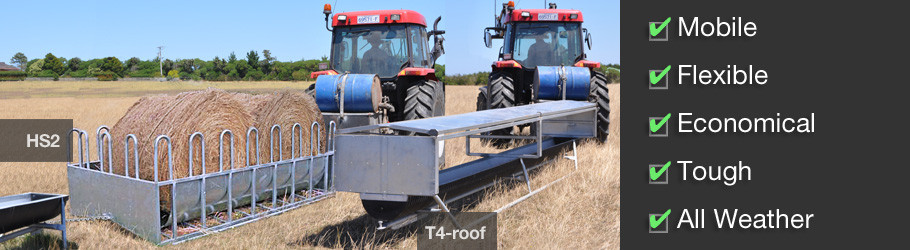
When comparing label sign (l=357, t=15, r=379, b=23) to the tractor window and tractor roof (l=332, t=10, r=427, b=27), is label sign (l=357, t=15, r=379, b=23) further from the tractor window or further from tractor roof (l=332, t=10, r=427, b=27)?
the tractor window

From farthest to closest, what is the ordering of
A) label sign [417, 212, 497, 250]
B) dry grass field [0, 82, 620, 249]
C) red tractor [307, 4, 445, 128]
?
red tractor [307, 4, 445, 128] → dry grass field [0, 82, 620, 249] → label sign [417, 212, 497, 250]

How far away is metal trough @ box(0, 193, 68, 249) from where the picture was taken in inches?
148

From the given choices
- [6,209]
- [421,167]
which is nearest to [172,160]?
[6,209]

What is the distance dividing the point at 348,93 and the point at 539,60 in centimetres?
374

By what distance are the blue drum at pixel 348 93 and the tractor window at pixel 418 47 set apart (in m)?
1.31

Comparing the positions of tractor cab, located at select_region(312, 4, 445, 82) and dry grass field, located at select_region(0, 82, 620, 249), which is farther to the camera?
tractor cab, located at select_region(312, 4, 445, 82)

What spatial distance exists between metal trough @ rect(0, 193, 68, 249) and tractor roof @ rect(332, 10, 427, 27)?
4.76m

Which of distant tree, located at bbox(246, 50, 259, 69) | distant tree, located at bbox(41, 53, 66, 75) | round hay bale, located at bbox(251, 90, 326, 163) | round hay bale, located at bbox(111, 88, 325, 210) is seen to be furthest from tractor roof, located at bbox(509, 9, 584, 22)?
distant tree, located at bbox(41, 53, 66, 75)

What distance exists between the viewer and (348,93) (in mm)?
7246

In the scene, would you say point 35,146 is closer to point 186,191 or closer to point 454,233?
point 186,191

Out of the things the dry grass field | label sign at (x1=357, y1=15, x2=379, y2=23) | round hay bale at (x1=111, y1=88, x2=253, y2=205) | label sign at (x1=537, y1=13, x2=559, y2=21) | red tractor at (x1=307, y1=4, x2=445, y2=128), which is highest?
label sign at (x1=537, y1=13, x2=559, y2=21)

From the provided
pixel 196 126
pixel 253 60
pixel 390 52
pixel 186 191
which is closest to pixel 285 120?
pixel 196 126

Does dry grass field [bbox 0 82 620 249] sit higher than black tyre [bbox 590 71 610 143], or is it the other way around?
black tyre [bbox 590 71 610 143]
